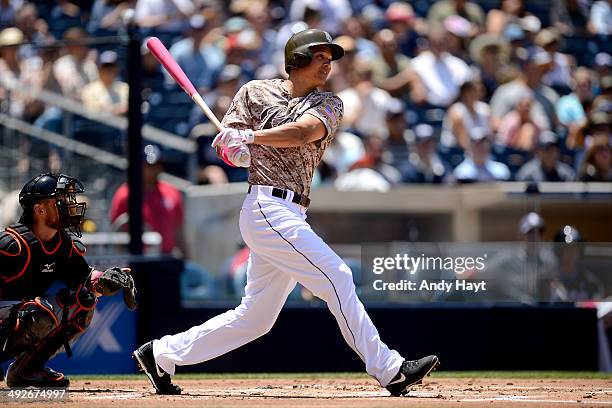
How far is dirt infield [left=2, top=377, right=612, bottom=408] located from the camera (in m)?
5.76

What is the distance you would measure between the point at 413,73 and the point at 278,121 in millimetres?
7169

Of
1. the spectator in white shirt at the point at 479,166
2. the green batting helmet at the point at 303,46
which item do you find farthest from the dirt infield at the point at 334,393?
the spectator in white shirt at the point at 479,166

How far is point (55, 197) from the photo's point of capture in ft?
20.5

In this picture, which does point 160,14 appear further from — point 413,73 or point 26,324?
point 26,324

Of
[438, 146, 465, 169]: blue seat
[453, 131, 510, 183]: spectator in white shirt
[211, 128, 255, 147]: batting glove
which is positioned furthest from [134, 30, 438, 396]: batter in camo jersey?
[438, 146, 465, 169]: blue seat

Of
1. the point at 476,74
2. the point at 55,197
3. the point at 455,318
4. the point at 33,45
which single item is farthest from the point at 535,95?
the point at 55,197

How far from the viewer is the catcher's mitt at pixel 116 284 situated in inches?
244

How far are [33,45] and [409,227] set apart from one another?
3.47m

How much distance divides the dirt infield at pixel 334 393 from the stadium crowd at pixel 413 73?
3.56 metres

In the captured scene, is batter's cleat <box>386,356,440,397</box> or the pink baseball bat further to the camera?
the pink baseball bat

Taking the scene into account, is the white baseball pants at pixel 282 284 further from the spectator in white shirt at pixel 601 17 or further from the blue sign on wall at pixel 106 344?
the spectator in white shirt at pixel 601 17

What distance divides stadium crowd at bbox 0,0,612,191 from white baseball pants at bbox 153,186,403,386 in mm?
4242

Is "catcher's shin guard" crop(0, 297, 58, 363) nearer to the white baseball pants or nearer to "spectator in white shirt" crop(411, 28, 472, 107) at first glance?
the white baseball pants

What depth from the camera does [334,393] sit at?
21.2ft
